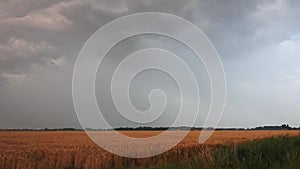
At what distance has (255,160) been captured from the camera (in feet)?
39.2

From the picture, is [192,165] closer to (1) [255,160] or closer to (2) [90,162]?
(1) [255,160]

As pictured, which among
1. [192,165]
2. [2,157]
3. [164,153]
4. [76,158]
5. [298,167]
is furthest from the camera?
[164,153]

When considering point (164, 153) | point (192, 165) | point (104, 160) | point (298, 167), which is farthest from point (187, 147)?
point (298, 167)

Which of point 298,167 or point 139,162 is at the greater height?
point 139,162

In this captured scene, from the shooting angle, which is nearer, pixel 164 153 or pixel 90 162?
pixel 90 162

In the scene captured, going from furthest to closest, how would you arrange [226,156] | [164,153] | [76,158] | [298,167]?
[164,153] < [76,158] < [226,156] < [298,167]

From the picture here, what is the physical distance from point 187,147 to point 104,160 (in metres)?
9.77

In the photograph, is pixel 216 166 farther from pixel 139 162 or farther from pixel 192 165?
pixel 139 162

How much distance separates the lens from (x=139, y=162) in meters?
27.0

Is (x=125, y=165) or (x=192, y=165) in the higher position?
(x=125, y=165)

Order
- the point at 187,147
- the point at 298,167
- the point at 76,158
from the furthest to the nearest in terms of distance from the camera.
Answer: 1. the point at 187,147
2. the point at 76,158
3. the point at 298,167

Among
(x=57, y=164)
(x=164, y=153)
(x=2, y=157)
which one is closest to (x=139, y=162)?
(x=164, y=153)

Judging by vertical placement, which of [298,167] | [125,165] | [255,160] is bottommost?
[298,167]

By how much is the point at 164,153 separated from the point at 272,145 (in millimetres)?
16743
